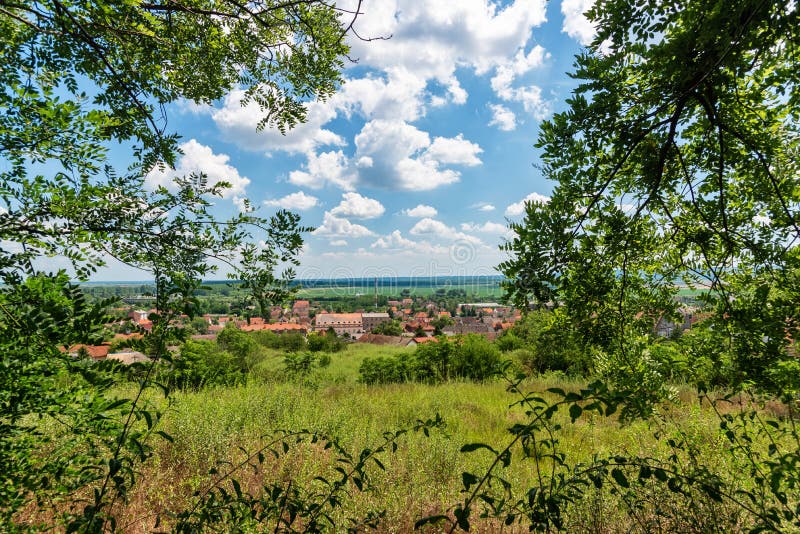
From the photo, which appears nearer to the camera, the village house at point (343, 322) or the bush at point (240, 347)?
the bush at point (240, 347)

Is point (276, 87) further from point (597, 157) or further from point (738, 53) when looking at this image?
point (738, 53)

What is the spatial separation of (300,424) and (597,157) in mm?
4601

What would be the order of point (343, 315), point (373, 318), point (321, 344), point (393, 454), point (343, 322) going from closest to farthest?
point (393, 454) → point (321, 344) → point (343, 322) → point (343, 315) → point (373, 318)

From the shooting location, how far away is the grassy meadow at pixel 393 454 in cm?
257

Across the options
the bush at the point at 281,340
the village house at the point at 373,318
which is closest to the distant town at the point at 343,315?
the village house at the point at 373,318

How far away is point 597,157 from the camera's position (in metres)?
1.98

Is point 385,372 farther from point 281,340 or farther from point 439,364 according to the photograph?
point 281,340

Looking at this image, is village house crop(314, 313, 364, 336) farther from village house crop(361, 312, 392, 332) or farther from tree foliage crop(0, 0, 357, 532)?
tree foliage crop(0, 0, 357, 532)

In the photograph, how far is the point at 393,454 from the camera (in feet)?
12.9

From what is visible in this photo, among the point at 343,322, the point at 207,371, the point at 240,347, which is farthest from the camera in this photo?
the point at 343,322

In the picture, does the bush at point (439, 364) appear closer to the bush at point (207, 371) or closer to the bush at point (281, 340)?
the bush at point (207, 371)

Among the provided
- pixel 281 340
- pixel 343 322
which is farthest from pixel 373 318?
pixel 281 340

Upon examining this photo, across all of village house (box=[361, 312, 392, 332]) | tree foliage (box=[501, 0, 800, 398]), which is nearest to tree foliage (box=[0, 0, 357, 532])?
tree foliage (box=[501, 0, 800, 398])

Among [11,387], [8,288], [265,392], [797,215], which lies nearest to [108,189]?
[8,288]
